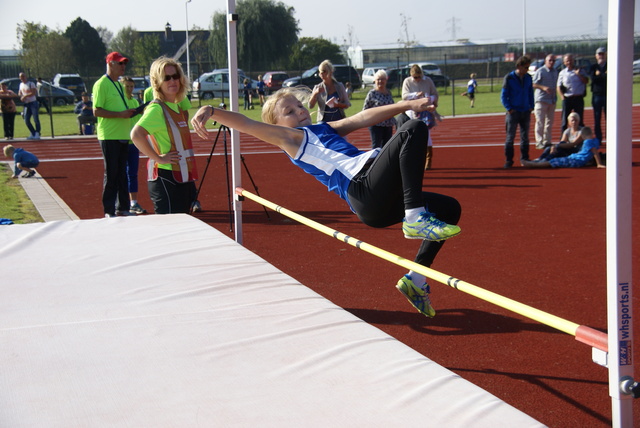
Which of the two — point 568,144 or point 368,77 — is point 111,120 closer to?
point 568,144

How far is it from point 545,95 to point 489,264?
8215mm

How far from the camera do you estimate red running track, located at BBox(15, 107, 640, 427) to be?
3.28 meters

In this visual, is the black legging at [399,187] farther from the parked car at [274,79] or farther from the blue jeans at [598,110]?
the parked car at [274,79]

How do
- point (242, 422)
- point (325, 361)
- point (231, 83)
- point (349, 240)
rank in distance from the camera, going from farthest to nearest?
1. point (231, 83)
2. point (349, 240)
3. point (325, 361)
4. point (242, 422)

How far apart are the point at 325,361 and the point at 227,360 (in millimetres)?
318

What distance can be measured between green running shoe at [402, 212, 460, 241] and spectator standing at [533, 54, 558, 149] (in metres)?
10.0

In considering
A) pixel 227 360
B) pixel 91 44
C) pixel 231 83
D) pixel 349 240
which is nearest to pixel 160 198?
pixel 231 83

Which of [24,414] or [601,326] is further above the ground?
[24,414]

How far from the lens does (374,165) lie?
321 cm

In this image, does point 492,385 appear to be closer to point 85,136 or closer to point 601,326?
point 601,326

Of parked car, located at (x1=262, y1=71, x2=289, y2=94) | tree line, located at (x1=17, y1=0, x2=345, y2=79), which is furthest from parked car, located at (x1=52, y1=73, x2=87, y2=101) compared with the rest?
parked car, located at (x1=262, y1=71, x2=289, y2=94)

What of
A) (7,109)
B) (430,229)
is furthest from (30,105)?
(430,229)

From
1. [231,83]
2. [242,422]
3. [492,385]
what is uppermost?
[231,83]

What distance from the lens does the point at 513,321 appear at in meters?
4.04
